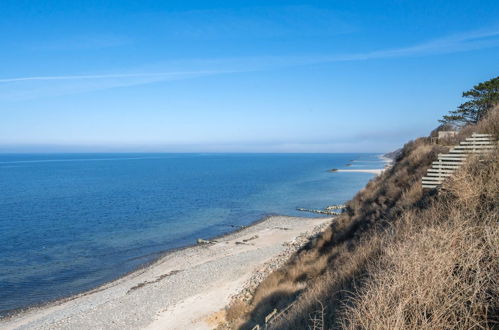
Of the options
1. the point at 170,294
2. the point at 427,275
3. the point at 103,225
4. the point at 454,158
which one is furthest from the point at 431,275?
the point at 103,225

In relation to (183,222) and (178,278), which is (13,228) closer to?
(183,222)

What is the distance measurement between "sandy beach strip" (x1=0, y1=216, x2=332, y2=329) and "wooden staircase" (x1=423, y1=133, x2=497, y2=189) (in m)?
11.9

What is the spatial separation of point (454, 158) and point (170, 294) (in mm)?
17734

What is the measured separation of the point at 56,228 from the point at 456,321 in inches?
1731

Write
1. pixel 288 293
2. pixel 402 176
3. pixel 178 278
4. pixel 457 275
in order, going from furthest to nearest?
pixel 178 278 → pixel 402 176 → pixel 288 293 → pixel 457 275

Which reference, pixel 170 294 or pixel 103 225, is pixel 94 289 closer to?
pixel 170 294

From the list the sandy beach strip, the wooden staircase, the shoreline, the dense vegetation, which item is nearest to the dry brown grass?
the dense vegetation

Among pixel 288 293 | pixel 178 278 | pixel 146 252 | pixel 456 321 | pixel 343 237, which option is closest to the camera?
pixel 456 321

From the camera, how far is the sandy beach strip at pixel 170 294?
17359mm

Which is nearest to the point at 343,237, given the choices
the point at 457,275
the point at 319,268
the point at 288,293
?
the point at 319,268

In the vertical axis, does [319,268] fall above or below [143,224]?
above

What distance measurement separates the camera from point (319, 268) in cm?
1341

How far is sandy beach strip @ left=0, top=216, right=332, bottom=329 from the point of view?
1736cm

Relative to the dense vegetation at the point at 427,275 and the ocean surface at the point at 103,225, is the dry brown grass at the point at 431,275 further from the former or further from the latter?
the ocean surface at the point at 103,225
